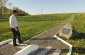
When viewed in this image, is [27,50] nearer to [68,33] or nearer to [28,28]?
[68,33]

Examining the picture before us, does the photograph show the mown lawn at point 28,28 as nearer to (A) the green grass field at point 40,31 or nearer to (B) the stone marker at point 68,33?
(A) the green grass field at point 40,31

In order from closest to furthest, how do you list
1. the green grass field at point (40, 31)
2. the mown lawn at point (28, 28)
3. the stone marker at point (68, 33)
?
the green grass field at point (40, 31) < the stone marker at point (68, 33) < the mown lawn at point (28, 28)

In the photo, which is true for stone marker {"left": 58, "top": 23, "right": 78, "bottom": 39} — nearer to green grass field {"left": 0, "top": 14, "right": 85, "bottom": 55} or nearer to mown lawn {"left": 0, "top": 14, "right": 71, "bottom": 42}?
green grass field {"left": 0, "top": 14, "right": 85, "bottom": 55}

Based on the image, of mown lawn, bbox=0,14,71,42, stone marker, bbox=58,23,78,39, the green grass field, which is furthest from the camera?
mown lawn, bbox=0,14,71,42

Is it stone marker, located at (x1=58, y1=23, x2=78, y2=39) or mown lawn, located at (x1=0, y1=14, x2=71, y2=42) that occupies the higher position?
stone marker, located at (x1=58, y1=23, x2=78, y2=39)

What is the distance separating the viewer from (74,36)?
64.5ft

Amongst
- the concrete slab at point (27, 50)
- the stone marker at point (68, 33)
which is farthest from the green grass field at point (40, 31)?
the concrete slab at point (27, 50)

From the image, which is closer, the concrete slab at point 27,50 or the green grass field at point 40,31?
the concrete slab at point 27,50

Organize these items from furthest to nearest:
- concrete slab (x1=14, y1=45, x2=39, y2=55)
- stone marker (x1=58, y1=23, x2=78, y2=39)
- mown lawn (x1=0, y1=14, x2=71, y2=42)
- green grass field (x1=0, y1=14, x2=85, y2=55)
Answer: mown lawn (x1=0, y1=14, x2=71, y2=42), stone marker (x1=58, y1=23, x2=78, y2=39), green grass field (x1=0, y1=14, x2=85, y2=55), concrete slab (x1=14, y1=45, x2=39, y2=55)

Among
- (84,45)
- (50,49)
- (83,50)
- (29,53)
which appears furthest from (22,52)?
(84,45)

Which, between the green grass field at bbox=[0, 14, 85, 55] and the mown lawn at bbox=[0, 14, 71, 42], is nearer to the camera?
the green grass field at bbox=[0, 14, 85, 55]

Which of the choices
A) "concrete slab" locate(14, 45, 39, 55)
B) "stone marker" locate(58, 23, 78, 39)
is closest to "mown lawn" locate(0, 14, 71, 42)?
Result: "stone marker" locate(58, 23, 78, 39)

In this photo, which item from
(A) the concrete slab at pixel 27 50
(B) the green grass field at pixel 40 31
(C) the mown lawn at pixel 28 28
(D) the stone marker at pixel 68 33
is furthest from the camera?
(C) the mown lawn at pixel 28 28

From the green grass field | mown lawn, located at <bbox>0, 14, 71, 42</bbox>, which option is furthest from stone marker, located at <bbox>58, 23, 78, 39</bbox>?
mown lawn, located at <bbox>0, 14, 71, 42</bbox>
